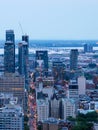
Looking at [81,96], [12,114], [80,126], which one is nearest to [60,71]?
[81,96]

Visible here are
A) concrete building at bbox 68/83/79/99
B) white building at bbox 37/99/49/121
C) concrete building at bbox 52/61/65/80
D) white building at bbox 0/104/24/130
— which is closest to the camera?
white building at bbox 0/104/24/130

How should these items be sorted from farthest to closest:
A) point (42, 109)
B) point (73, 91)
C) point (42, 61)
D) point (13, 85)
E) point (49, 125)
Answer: point (42, 61) < point (73, 91) < point (13, 85) < point (42, 109) < point (49, 125)

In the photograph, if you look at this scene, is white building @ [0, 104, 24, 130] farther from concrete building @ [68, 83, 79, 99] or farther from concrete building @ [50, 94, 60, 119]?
concrete building @ [68, 83, 79, 99]

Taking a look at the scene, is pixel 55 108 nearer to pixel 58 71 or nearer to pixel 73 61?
pixel 58 71

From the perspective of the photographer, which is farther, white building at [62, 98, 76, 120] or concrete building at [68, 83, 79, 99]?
concrete building at [68, 83, 79, 99]

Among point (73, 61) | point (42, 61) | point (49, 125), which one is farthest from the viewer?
point (73, 61)

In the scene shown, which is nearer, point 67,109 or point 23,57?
point 67,109

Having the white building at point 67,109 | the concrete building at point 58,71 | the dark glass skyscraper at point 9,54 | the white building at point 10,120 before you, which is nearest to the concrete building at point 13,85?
the white building at point 67,109

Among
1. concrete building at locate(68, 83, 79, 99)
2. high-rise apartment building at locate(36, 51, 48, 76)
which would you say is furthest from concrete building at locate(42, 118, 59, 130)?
high-rise apartment building at locate(36, 51, 48, 76)

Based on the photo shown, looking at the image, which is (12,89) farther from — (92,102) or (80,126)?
(80,126)

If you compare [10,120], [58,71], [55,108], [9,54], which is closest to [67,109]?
[55,108]

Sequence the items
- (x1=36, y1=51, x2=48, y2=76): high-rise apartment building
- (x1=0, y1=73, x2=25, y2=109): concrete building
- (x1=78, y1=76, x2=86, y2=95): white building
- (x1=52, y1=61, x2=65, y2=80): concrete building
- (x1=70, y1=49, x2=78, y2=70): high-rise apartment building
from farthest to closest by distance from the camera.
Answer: (x1=70, y1=49, x2=78, y2=70): high-rise apartment building
(x1=36, y1=51, x2=48, y2=76): high-rise apartment building
(x1=52, y1=61, x2=65, y2=80): concrete building
(x1=78, y1=76, x2=86, y2=95): white building
(x1=0, y1=73, x2=25, y2=109): concrete building
